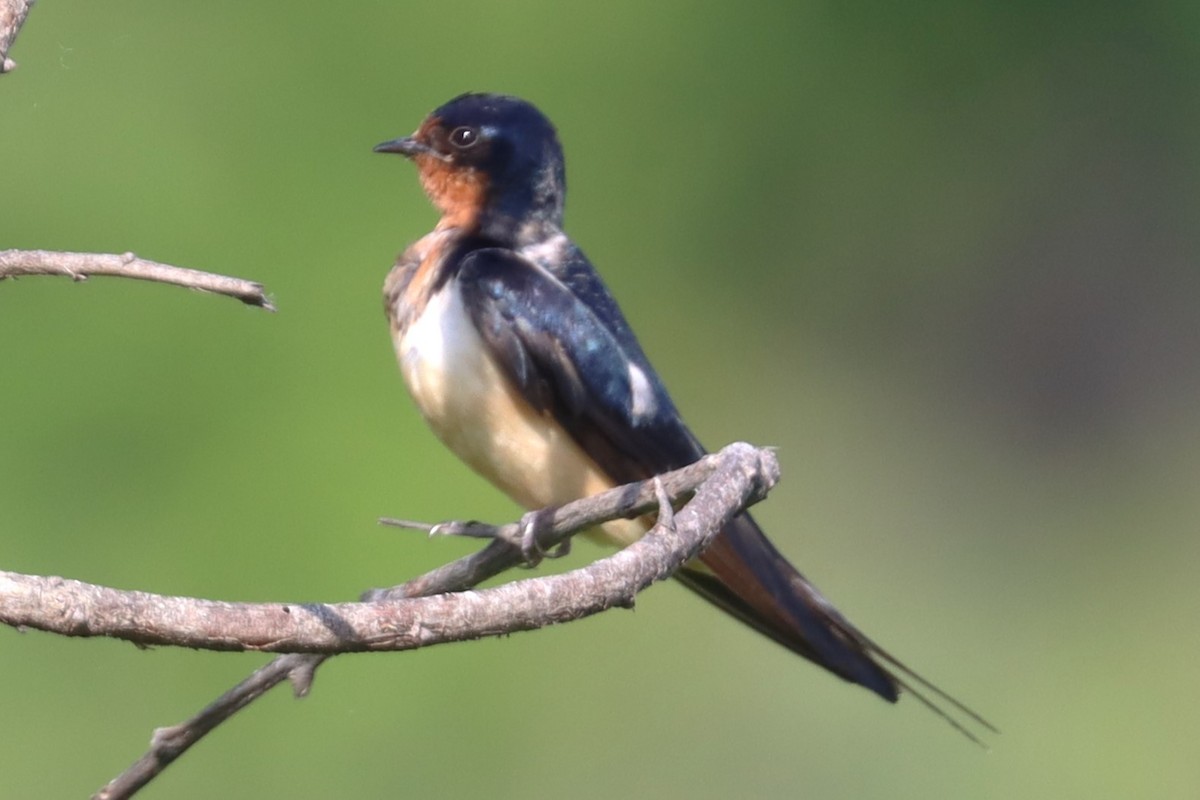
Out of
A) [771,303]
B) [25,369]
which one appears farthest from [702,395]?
[25,369]

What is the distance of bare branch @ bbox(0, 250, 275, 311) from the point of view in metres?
0.94

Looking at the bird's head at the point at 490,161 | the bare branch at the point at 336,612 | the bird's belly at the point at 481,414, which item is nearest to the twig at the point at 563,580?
the bare branch at the point at 336,612

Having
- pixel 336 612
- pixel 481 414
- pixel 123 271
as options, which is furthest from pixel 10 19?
pixel 481 414

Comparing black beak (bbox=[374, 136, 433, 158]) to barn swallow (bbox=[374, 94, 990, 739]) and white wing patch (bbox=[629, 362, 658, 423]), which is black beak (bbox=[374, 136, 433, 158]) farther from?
white wing patch (bbox=[629, 362, 658, 423])

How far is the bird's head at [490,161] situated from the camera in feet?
Result: 6.12

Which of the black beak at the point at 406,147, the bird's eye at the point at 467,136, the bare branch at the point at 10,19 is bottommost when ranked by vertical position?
the bare branch at the point at 10,19

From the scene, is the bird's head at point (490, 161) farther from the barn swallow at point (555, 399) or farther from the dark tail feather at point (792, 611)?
the dark tail feather at point (792, 611)

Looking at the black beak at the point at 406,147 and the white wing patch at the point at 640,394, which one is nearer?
the white wing patch at the point at 640,394

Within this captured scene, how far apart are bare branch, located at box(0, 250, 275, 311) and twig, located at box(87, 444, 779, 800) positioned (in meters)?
0.18

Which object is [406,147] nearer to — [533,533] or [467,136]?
[467,136]

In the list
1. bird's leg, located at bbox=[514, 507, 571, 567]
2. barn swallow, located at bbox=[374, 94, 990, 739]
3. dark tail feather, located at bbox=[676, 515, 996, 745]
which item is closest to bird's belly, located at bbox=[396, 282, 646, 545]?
barn swallow, located at bbox=[374, 94, 990, 739]

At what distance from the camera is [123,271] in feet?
3.22

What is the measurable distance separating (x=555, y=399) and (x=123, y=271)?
32.1 inches

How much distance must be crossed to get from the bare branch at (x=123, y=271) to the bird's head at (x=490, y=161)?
0.87m
